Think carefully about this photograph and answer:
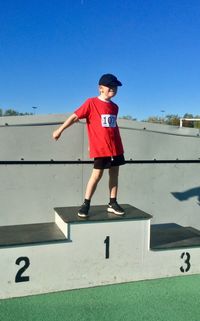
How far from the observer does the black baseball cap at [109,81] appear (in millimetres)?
2717

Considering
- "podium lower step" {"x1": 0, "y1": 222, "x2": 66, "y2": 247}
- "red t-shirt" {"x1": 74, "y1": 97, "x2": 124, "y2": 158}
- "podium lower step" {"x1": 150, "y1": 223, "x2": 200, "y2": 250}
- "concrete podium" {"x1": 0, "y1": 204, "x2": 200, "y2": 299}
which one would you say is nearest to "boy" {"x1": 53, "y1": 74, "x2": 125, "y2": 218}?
"red t-shirt" {"x1": 74, "y1": 97, "x2": 124, "y2": 158}

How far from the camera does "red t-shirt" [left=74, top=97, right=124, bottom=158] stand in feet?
8.93

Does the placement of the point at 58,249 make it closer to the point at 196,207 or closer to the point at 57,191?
the point at 57,191

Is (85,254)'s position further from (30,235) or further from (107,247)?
(30,235)

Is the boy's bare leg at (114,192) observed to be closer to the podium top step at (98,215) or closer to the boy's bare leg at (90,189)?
the podium top step at (98,215)

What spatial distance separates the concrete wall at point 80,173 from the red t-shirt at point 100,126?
28.2 inches

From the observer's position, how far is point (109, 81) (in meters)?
2.72

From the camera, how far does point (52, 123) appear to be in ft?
11.1

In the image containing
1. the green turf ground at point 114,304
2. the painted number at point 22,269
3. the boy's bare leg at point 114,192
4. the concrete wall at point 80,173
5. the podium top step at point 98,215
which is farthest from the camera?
the concrete wall at point 80,173

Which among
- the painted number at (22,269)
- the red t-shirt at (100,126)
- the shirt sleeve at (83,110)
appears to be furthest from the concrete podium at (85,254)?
the shirt sleeve at (83,110)

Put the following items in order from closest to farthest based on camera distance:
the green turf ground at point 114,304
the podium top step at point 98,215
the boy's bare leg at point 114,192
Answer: the green turf ground at point 114,304
the podium top step at point 98,215
the boy's bare leg at point 114,192

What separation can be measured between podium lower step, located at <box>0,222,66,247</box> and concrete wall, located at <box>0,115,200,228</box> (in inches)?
19.7

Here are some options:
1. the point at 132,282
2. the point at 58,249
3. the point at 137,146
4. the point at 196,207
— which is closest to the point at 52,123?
the point at 137,146

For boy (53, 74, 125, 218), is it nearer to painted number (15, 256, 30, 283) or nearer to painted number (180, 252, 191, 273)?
painted number (15, 256, 30, 283)
